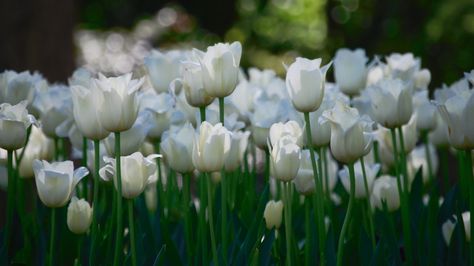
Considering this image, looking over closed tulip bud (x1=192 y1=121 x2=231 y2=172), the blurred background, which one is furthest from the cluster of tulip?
the blurred background

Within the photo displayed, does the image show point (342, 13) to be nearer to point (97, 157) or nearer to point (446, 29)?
point (446, 29)

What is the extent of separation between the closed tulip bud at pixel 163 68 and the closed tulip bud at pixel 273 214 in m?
0.68

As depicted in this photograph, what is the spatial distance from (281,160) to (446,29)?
700cm

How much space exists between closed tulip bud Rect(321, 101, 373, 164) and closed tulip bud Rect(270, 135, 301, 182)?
95 mm

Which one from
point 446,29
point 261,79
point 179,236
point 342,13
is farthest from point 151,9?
point 179,236

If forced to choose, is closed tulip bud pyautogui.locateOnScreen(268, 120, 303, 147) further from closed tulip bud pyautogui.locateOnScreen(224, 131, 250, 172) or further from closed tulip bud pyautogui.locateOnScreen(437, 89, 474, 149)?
closed tulip bud pyautogui.locateOnScreen(437, 89, 474, 149)

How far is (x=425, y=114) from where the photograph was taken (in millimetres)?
2725

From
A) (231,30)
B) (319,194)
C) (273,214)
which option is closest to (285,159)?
(319,194)

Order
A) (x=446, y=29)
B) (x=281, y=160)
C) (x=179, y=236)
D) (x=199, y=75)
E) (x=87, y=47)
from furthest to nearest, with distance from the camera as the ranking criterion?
(x=87, y=47)
(x=446, y=29)
(x=179, y=236)
(x=199, y=75)
(x=281, y=160)

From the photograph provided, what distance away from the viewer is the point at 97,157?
6.72 feet

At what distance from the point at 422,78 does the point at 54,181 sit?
58.2 inches

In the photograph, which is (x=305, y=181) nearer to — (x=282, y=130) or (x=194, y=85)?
(x=282, y=130)

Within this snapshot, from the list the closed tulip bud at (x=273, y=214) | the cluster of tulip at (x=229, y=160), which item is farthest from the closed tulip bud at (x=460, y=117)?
the closed tulip bud at (x=273, y=214)

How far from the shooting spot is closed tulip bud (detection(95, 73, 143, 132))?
73.2 inches
